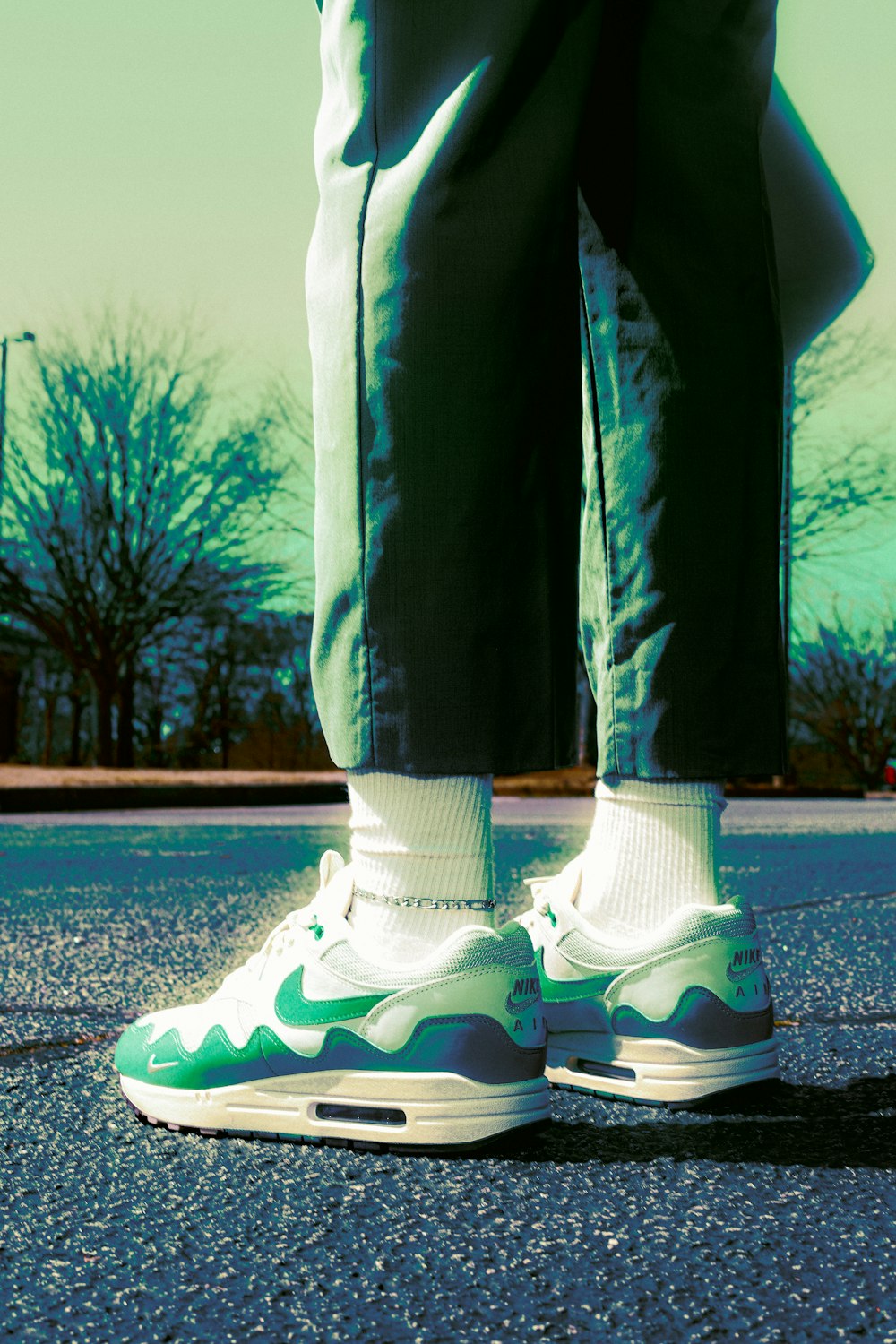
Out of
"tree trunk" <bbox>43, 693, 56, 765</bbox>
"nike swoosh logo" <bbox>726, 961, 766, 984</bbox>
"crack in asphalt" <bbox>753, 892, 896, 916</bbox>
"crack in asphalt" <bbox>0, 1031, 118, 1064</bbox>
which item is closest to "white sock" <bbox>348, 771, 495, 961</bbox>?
"nike swoosh logo" <bbox>726, 961, 766, 984</bbox>

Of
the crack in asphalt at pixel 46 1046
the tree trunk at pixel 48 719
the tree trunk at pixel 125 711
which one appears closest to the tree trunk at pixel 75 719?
the tree trunk at pixel 48 719

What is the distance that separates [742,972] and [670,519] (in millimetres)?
476

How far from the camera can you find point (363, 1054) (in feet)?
3.80

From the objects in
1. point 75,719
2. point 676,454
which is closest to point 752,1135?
point 676,454

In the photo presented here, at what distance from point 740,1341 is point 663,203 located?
1104 mm

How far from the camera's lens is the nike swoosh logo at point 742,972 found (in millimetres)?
Result: 1292

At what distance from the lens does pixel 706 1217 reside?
0.92 metres

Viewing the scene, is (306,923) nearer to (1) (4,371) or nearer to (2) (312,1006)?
(2) (312,1006)

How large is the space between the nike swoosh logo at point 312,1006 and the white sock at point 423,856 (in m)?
0.05

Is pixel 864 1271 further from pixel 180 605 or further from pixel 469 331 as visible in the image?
pixel 180 605

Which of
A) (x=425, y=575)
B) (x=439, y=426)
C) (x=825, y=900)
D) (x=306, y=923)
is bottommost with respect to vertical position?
(x=825, y=900)

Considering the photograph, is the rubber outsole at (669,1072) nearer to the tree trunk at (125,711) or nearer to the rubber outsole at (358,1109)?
the rubber outsole at (358,1109)

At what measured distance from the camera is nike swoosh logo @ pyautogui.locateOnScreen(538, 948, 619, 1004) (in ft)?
4.39

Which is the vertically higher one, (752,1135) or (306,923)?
(306,923)
